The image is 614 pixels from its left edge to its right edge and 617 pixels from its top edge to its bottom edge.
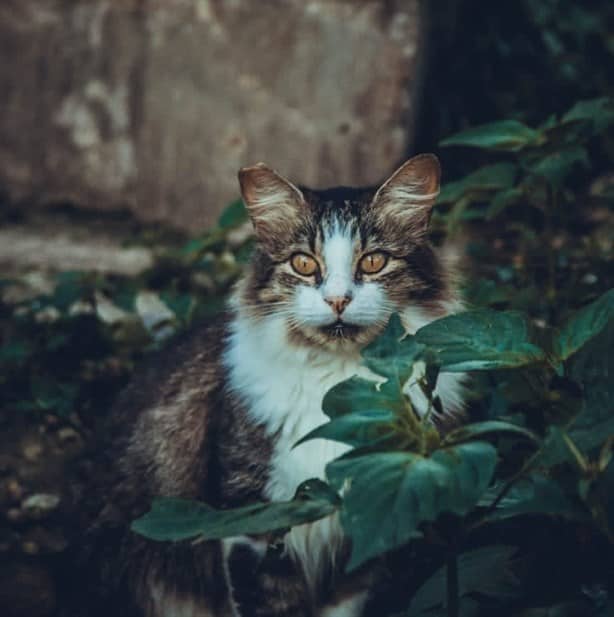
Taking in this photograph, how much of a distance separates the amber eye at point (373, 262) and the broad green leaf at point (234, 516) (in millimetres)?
820

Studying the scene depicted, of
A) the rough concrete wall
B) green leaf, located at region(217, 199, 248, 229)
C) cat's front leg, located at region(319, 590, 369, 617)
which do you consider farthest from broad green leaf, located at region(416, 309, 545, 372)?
the rough concrete wall

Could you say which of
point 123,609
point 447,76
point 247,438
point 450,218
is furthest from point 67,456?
point 447,76

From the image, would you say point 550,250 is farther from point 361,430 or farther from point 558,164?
point 361,430

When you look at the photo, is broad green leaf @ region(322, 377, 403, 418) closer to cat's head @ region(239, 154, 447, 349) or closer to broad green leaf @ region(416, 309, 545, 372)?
broad green leaf @ region(416, 309, 545, 372)

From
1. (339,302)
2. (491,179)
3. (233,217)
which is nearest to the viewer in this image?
(339,302)

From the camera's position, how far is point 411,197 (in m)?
2.77

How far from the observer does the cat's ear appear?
2.72 meters

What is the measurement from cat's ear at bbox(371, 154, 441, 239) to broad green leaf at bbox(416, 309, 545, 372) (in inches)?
29.2

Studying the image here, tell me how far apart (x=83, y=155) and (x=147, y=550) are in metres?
2.68

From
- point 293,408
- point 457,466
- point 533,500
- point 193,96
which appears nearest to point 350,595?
point 293,408

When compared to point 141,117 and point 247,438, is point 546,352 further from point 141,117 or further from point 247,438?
point 141,117

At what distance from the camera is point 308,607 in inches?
109

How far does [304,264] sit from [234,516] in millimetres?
964

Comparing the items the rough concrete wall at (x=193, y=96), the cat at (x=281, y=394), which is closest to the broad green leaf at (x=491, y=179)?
the cat at (x=281, y=394)
